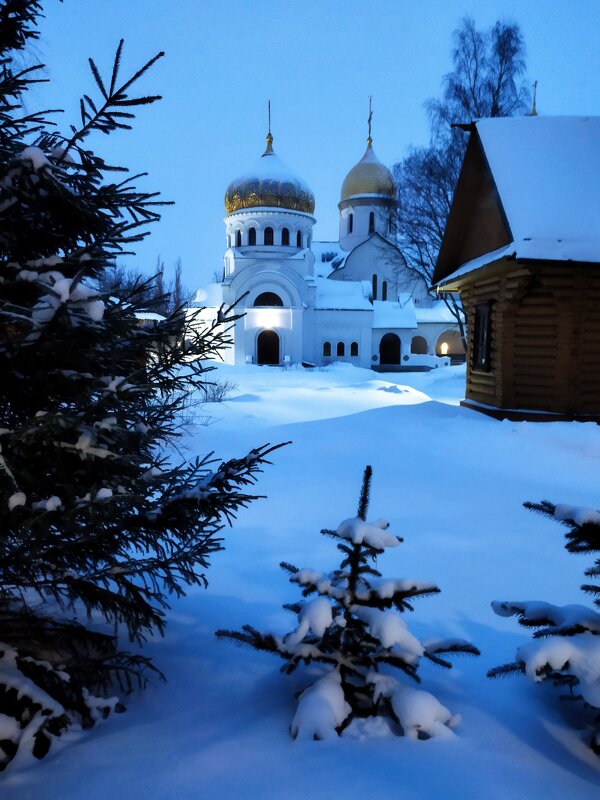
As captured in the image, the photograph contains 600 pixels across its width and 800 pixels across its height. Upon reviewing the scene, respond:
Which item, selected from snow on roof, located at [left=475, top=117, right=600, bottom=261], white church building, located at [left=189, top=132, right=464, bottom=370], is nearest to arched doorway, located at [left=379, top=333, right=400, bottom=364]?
white church building, located at [left=189, top=132, right=464, bottom=370]

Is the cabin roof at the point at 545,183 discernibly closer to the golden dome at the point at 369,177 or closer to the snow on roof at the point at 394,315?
the snow on roof at the point at 394,315

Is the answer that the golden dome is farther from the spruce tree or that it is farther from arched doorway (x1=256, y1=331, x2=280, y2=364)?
the spruce tree

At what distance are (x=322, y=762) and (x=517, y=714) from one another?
2.95ft

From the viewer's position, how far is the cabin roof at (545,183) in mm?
8305

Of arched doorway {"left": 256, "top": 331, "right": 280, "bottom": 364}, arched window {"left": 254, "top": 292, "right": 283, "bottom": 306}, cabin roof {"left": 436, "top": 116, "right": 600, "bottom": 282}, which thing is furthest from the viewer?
arched doorway {"left": 256, "top": 331, "right": 280, "bottom": 364}

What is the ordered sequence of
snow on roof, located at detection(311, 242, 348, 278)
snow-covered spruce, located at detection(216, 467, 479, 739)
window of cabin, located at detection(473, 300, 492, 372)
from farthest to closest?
snow on roof, located at detection(311, 242, 348, 278), window of cabin, located at detection(473, 300, 492, 372), snow-covered spruce, located at detection(216, 467, 479, 739)

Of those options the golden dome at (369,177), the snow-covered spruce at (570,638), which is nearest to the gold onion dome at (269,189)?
the golden dome at (369,177)

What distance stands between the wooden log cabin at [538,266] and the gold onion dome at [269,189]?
23.2m

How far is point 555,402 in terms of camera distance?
9172 millimetres

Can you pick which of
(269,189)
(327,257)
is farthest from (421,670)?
(327,257)

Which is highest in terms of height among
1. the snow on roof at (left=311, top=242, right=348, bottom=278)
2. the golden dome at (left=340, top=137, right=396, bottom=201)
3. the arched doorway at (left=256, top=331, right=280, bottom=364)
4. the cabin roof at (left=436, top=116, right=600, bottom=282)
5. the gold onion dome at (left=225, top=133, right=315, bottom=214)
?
the golden dome at (left=340, top=137, right=396, bottom=201)

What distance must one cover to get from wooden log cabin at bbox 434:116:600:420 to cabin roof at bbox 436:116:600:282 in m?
0.02

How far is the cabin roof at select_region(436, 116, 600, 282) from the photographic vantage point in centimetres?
830

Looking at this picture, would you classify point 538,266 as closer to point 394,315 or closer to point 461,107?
point 461,107
